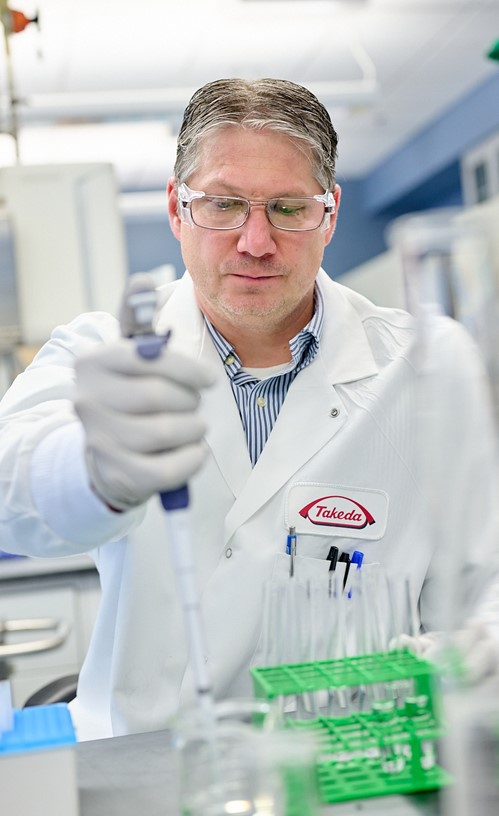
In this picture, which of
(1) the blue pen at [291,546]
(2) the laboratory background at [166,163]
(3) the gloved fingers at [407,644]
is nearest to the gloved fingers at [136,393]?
(2) the laboratory background at [166,163]

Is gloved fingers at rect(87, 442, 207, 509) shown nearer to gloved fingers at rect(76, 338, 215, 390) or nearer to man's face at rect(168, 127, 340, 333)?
gloved fingers at rect(76, 338, 215, 390)

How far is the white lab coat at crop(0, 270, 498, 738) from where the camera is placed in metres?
1.44

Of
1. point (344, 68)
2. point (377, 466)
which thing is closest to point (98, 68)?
point (344, 68)

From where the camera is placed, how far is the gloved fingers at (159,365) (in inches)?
28.7

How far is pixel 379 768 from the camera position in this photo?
0.83 metres

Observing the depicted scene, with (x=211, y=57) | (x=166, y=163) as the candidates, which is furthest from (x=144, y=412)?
(x=166, y=163)

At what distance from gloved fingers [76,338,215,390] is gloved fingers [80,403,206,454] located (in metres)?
0.03

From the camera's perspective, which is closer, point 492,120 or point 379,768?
point 379,768

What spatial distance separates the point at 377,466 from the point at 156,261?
7989mm

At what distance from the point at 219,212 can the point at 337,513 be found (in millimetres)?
538

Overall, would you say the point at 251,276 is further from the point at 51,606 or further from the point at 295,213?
the point at 51,606

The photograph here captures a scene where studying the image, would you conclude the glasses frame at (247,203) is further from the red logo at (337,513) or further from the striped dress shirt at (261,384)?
the red logo at (337,513)

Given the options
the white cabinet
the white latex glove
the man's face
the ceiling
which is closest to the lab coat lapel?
the man's face

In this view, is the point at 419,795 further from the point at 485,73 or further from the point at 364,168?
the point at 364,168
